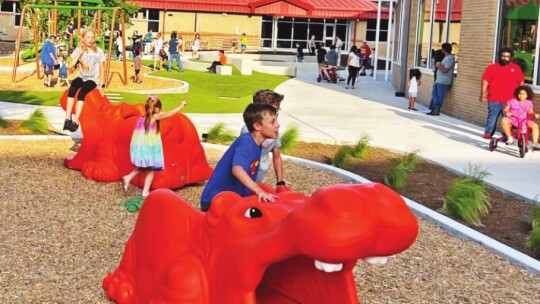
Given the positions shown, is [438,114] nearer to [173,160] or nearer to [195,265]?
[173,160]

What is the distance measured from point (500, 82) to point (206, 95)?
10436 mm

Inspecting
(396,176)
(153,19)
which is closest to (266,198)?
(396,176)

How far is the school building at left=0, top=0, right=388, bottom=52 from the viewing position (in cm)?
5577

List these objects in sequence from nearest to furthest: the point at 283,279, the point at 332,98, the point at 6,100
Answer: the point at 283,279 → the point at 6,100 → the point at 332,98

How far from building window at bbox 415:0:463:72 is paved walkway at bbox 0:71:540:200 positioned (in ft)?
4.98

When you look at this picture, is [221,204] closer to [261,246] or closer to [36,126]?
[261,246]

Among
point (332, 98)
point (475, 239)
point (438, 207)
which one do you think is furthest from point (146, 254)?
point (332, 98)

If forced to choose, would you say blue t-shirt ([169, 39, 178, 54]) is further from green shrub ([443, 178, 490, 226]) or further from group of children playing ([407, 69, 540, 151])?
green shrub ([443, 178, 490, 226])

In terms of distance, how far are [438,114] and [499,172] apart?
806 cm

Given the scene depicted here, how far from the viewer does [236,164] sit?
4906 millimetres

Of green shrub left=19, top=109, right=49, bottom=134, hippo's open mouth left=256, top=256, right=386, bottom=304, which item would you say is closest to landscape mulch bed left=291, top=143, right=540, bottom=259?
hippo's open mouth left=256, top=256, right=386, bottom=304

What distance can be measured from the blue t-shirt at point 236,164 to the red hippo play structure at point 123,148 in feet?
11.6

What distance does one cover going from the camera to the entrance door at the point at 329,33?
60.0 m

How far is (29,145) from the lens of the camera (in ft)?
36.7
